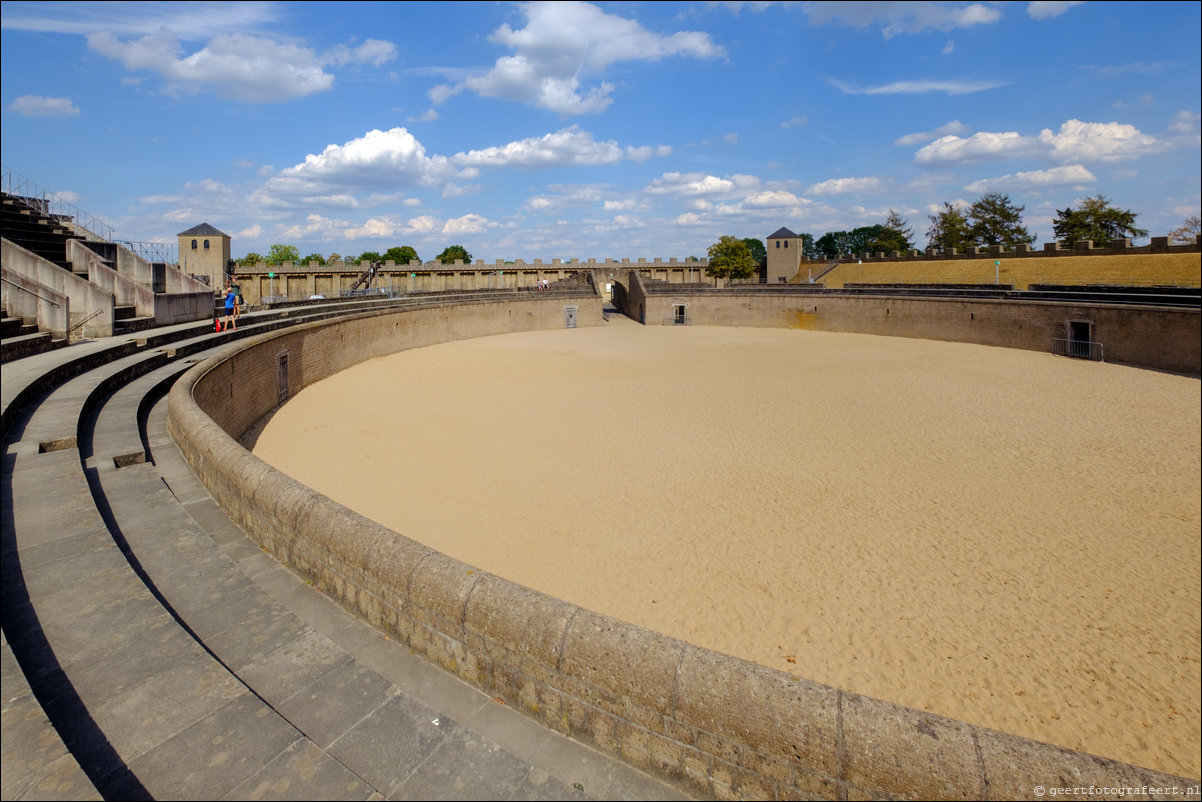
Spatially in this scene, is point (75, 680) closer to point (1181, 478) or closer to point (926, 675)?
point (926, 675)

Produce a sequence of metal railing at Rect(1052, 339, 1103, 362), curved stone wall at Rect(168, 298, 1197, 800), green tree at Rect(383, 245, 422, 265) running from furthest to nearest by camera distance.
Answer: green tree at Rect(383, 245, 422, 265) < metal railing at Rect(1052, 339, 1103, 362) < curved stone wall at Rect(168, 298, 1197, 800)

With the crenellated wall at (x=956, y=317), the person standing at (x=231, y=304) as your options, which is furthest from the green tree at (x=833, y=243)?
the person standing at (x=231, y=304)

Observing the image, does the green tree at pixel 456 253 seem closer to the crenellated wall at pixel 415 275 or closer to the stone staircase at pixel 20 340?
the crenellated wall at pixel 415 275

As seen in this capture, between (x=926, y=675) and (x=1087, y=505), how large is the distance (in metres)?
7.68

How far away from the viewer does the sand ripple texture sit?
25.0 feet

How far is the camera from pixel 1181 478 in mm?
13953

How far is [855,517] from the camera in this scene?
37.9 feet

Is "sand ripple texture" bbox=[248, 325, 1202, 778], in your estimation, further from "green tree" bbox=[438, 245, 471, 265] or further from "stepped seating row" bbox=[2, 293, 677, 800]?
"green tree" bbox=[438, 245, 471, 265]

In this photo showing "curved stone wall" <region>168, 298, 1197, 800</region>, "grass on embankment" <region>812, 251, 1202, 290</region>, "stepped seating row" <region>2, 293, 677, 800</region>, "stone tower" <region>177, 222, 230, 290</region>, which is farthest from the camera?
"stone tower" <region>177, 222, 230, 290</region>

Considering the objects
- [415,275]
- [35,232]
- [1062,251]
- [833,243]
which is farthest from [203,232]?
[833,243]

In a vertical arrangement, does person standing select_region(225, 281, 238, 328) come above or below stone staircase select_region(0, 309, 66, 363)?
above

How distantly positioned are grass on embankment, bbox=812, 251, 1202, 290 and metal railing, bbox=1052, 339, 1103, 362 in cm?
1210

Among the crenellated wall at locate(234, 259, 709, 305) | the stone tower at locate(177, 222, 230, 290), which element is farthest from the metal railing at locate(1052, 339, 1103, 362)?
the stone tower at locate(177, 222, 230, 290)

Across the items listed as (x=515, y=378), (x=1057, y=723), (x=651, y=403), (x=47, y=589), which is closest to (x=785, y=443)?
(x=651, y=403)
